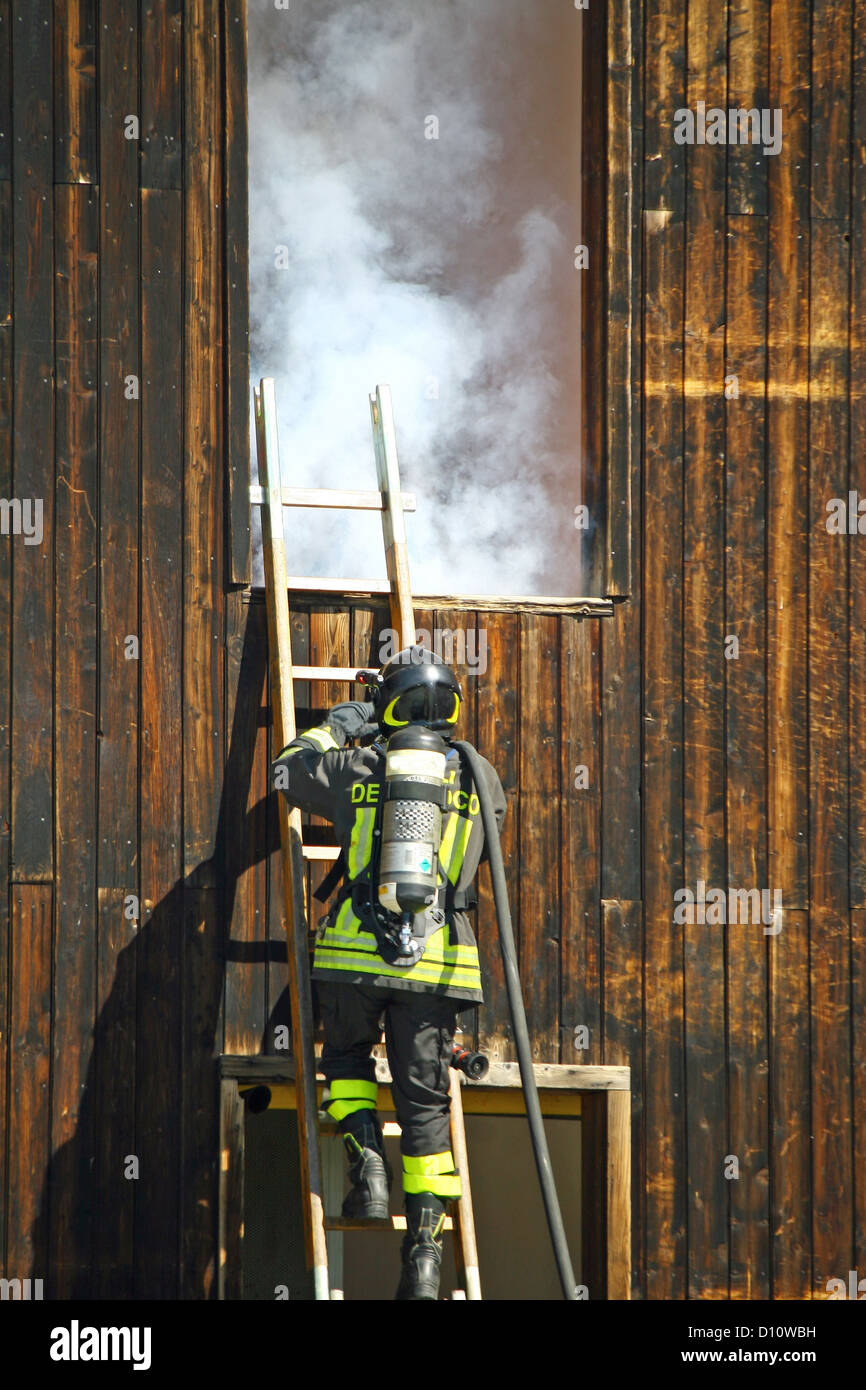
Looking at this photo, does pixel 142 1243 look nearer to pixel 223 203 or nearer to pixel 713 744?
pixel 713 744

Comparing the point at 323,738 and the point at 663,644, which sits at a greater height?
the point at 663,644

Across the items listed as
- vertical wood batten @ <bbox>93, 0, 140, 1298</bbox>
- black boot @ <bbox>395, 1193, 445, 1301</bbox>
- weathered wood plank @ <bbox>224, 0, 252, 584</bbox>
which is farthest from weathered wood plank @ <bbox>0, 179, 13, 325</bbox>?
black boot @ <bbox>395, 1193, 445, 1301</bbox>

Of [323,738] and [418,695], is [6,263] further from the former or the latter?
[418,695]

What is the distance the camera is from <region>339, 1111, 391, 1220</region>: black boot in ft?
16.9

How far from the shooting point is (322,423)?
864cm

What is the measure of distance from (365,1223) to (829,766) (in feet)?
9.08

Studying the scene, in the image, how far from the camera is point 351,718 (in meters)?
5.77

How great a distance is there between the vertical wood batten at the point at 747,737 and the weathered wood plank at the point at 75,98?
2732 mm

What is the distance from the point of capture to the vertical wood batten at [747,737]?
642 cm

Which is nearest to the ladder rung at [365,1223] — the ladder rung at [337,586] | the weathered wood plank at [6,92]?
the ladder rung at [337,586]

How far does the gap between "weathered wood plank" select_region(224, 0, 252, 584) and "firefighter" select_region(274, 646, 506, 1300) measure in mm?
1276

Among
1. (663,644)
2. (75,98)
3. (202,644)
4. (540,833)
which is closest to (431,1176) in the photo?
(540,833)

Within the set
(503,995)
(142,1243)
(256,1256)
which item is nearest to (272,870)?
(503,995)
